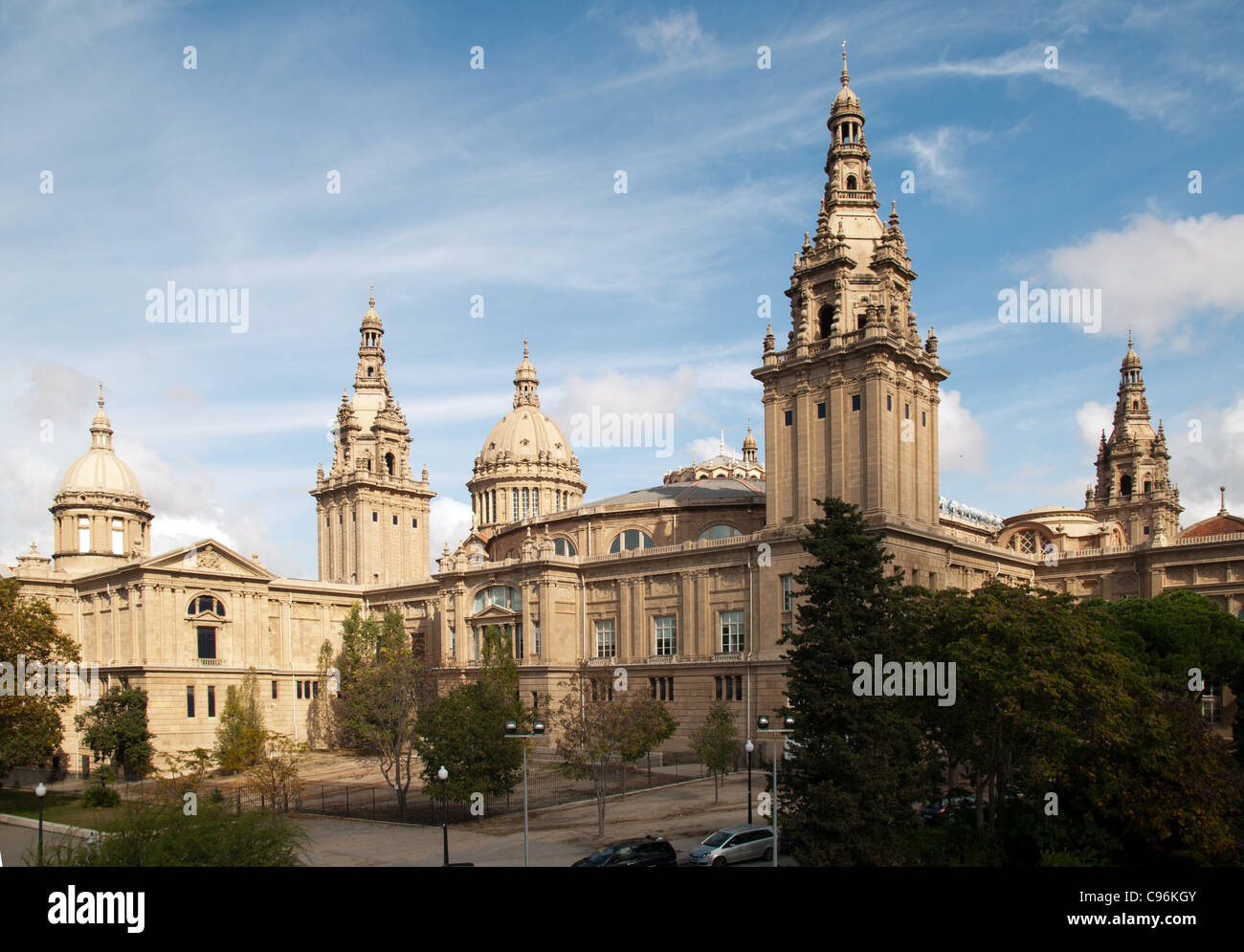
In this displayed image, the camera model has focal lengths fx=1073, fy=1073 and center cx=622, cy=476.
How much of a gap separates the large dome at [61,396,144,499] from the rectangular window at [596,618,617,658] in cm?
5406

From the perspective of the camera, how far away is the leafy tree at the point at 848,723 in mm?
→ 37688

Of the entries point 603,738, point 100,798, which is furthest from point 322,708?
point 603,738

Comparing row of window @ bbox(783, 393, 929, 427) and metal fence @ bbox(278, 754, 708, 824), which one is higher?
row of window @ bbox(783, 393, 929, 427)

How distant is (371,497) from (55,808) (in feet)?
177

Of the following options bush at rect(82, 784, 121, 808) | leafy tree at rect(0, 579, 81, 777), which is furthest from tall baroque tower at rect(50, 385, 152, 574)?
bush at rect(82, 784, 121, 808)

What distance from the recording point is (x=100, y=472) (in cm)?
10738

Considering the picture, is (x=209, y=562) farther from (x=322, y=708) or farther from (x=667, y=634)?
(x=667, y=634)

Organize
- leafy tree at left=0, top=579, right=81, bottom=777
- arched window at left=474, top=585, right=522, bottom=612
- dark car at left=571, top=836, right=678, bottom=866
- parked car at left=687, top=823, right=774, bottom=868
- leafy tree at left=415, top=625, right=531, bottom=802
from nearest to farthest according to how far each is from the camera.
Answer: dark car at left=571, top=836, right=678, bottom=866 → parked car at left=687, top=823, right=774, bottom=868 → leafy tree at left=415, top=625, right=531, bottom=802 → leafy tree at left=0, top=579, right=81, bottom=777 → arched window at left=474, top=585, right=522, bottom=612

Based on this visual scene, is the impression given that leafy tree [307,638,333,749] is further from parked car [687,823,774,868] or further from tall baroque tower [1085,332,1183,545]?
tall baroque tower [1085,332,1183,545]

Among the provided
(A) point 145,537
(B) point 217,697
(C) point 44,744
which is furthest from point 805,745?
(A) point 145,537

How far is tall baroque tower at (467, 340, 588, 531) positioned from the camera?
136 m

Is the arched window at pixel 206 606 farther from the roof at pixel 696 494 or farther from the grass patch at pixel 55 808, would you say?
the roof at pixel 696 494

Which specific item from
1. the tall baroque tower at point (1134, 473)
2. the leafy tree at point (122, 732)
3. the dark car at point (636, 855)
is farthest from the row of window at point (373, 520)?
the dark car at point (636, 855)
